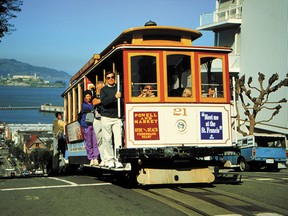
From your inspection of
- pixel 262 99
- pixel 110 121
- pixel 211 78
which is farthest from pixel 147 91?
pixel 262 99

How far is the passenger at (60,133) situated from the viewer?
61.3 ft

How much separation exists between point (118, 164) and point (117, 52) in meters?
2.38

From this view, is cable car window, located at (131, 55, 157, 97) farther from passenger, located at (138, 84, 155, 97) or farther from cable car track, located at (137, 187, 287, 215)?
cable car track, located at (137, 187, 287, 215)

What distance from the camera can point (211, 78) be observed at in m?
11.8

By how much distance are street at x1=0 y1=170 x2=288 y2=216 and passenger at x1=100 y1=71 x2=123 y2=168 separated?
61cm

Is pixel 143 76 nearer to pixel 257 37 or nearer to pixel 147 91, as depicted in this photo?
pixel 147 91

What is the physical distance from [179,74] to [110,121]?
71.5 inches

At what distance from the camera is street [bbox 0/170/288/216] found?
815 centimetres

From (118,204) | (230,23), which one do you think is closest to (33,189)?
(118,204)

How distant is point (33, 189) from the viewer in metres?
10.8

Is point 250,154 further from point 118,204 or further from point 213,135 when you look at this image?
point 118,204

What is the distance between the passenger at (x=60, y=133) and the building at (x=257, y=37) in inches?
686

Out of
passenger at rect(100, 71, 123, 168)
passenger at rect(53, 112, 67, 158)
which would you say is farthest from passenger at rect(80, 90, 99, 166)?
passenger at rect(53, 112, 67, 158)

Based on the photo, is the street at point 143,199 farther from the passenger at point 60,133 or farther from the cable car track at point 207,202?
the passenger at point 60,133
